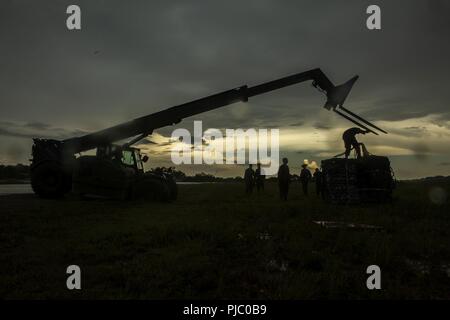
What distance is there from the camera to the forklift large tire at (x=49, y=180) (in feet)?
51.9

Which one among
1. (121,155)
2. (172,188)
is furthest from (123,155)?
(172,188)

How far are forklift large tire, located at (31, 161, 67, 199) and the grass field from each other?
6.09m

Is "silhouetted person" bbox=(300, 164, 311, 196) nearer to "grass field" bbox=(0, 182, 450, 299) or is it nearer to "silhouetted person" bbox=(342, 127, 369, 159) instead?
"silhouetted person" bbox=(342, 127, 369, 159)

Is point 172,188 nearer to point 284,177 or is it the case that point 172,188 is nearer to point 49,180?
point 284,177

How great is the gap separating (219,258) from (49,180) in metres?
12.5

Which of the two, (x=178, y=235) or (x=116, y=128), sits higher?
(x=116, y=128)

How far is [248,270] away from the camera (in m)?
5.06

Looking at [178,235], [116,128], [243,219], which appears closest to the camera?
[178,235]

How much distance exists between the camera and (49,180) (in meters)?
15.9

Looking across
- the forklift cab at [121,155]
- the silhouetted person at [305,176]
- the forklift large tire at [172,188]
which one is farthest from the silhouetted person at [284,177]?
the forklift cab at [121,155]

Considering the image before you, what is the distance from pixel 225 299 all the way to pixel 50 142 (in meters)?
14.6
